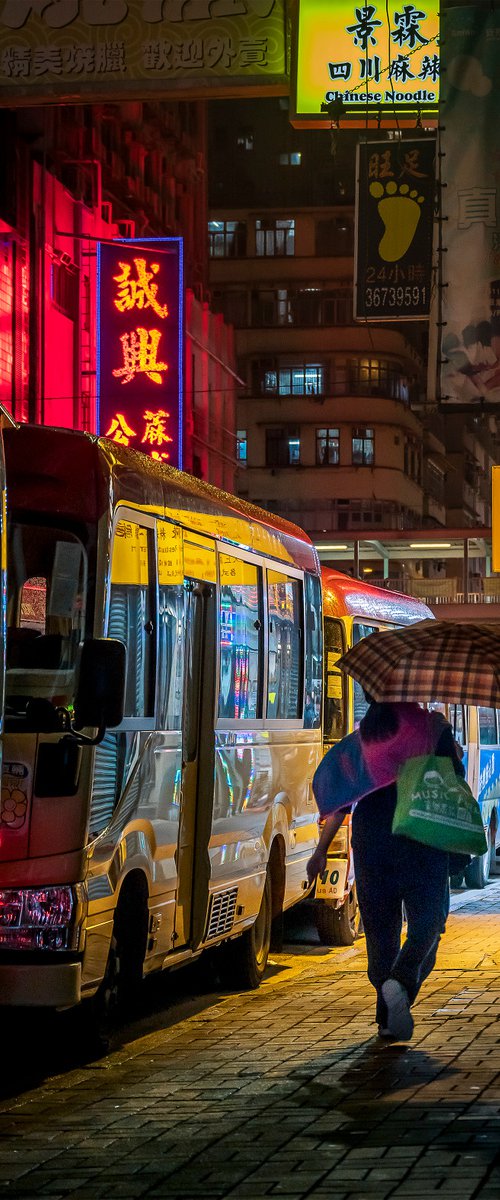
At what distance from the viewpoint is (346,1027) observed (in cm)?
947

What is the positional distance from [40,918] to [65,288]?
23.0m

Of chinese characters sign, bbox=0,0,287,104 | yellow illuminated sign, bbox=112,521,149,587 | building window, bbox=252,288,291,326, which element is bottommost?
yellow illuminated sign, bbox=112,521,149,587

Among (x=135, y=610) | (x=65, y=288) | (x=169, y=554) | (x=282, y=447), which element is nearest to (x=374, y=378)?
(x=282, y=447)

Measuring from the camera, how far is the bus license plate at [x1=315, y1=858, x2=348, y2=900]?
14.0 meters

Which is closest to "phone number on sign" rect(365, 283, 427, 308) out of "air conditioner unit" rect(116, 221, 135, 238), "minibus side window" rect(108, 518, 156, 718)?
"minibus side window" rect(108, 518, 156, 718)

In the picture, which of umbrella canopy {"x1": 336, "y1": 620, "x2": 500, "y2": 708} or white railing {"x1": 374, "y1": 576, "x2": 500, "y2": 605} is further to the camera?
white railing {"x1": 374, "y1": 576, "x2": 500, "y2": 605}

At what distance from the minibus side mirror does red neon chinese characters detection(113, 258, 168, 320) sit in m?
19.5

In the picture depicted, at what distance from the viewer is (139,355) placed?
87.9ft

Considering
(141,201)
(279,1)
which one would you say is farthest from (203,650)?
(141,201)

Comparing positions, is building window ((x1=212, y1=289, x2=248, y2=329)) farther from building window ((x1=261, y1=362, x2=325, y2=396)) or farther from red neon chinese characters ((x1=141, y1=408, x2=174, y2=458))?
red neon chinese characters ((x1=141, y1=408, x2=174, y2=458))

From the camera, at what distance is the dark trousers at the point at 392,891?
869 cm

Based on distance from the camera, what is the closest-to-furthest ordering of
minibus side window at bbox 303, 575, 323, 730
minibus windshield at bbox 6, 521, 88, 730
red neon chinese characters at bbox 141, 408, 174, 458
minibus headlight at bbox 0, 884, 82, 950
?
minibus headlight at bbox 0, 884, 82, 950, minibus windshield at bbox 6, 521, 88, 730, minibus side window at bbox 303, 575, 323, 730, red neon chinese characters at bbox 141, 408, 174, 458

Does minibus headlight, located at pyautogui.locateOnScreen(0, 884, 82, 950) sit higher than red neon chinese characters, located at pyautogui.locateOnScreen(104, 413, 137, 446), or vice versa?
red neon chinese characters, located at pyautogui.locateOnScreen(104, 413, 137, 446)

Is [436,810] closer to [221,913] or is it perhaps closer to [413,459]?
[221,913]
